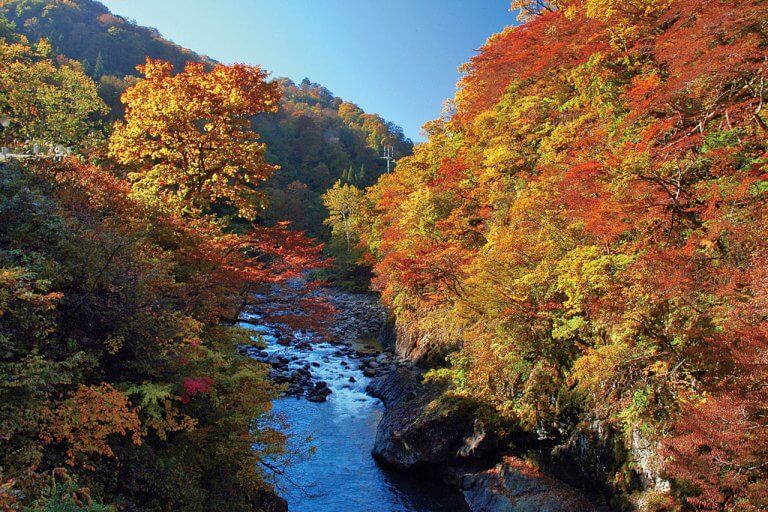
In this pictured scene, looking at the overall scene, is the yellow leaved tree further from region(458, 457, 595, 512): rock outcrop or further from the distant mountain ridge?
the distant mountain ridge

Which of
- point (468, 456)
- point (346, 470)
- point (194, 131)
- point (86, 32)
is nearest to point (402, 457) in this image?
point (346, 470)

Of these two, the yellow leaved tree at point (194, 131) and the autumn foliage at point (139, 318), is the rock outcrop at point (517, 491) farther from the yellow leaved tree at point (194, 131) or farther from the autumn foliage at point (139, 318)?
the yellow leaved tree at point (194, 131)

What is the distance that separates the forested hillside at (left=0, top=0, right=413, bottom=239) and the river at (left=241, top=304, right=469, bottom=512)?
3270cm

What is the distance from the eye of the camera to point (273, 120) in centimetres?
8662

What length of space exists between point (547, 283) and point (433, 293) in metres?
6.26

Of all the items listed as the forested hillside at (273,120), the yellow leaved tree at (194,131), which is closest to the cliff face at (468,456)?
the yellow leaved tree at (194,131)

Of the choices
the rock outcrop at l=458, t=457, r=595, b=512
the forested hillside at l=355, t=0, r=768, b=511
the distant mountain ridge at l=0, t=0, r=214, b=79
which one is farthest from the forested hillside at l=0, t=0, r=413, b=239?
the rock outcrop at l=458, t=457, r=595, b=512

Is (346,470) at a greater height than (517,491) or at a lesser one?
lesser

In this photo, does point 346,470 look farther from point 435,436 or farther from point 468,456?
point 468,456

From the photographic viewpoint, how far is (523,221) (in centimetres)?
1483

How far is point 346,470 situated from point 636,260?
10.9 meters

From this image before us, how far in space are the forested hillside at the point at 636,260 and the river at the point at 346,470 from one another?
338 cm

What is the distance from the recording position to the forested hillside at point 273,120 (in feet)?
193

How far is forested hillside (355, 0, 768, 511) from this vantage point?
781 cm
